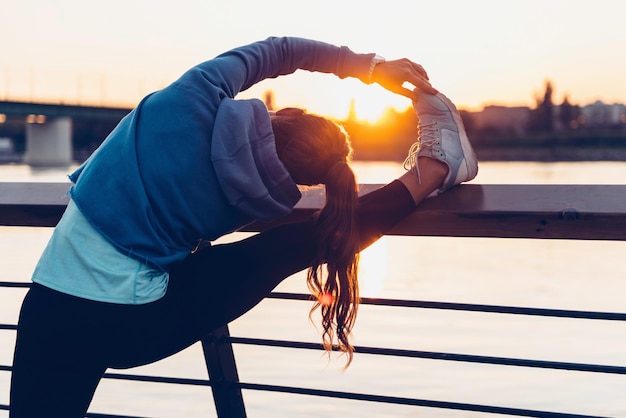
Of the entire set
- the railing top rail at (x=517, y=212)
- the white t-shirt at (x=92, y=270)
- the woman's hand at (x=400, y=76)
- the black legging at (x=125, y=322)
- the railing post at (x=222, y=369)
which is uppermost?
the woman's hand at (x=400, y=76)

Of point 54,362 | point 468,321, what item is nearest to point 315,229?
point 54,362

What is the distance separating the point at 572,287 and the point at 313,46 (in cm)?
1425

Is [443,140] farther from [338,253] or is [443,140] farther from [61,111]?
[61,111]

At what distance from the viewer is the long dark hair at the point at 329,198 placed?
183 cm

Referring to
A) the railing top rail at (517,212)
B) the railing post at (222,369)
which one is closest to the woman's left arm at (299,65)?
the railing top rail at (517,212)

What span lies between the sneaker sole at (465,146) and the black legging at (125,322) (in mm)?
492

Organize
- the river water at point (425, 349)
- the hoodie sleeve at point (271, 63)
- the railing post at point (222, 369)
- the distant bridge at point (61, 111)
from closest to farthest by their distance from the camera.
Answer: the hoodie sleeve at point (271, 63), the railing post at point (222, 369), the river water at point (425, 349), the distant bridge at point (61, 111)

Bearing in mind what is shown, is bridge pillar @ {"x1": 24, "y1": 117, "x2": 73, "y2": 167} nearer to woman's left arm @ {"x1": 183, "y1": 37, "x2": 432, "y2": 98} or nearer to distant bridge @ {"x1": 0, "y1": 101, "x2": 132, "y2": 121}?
distant bridge @ {"x1": 0, "y1": 101, "x2": 132, "y2": 121}

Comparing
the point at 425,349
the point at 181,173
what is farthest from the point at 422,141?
the point at 425,349

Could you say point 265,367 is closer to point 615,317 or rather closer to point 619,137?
point 615,317

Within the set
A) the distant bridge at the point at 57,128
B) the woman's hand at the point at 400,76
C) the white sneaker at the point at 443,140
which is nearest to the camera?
the white sneaker at the point at 443,140

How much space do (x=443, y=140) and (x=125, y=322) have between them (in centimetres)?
87

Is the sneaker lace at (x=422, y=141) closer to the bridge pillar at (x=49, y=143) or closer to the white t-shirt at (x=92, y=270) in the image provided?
the white t-shirt at (x=92, y=270)

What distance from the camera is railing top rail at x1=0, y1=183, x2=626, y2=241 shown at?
6.09 ft
